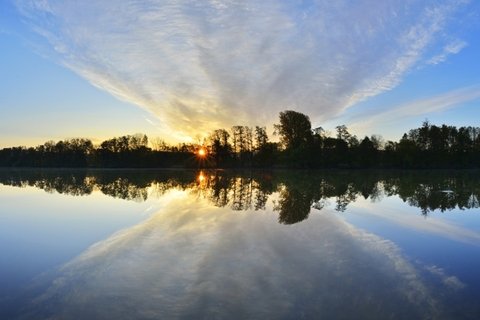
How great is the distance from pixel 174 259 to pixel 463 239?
30.7ft

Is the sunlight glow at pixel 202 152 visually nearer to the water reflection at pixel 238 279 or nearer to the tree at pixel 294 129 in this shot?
the tree at pixel 294 129

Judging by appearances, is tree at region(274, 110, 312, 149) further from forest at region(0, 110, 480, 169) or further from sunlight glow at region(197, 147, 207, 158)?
sunlight glow at region(197, 147, 207, 158)

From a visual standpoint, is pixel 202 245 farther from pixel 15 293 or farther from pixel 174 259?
pixel 15 293

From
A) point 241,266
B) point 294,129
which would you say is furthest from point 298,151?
point 241,266

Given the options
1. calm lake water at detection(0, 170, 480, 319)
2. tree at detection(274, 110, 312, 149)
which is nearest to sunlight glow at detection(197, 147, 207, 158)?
tree at detection(274, 110, 312, 149)

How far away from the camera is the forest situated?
99.5 m

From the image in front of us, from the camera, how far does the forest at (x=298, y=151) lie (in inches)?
3917

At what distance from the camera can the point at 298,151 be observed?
302ft

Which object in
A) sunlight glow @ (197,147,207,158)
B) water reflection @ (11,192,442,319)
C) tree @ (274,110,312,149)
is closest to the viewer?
water reflection @ (11,192,442,319)

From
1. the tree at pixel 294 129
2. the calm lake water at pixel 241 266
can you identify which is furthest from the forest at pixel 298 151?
the calm lake water at pixel 241 266

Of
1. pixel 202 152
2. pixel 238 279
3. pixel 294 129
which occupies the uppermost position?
pixel 294 129

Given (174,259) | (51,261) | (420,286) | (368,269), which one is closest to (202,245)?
(174,259)

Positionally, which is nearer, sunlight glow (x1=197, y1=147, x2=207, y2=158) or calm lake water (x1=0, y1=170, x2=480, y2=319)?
calm lake water (x1=0, y1=170, x2=480, y2=319)

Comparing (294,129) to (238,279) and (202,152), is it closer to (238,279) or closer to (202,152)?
(202,152)
